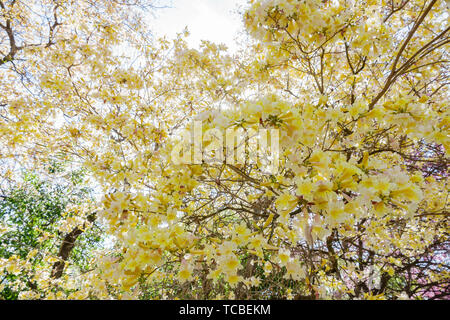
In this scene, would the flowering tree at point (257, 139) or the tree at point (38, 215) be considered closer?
the flowering tree at point (257, 139)

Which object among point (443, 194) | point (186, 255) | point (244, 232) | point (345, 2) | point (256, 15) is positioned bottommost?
point (186, 255)

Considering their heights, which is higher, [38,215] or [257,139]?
[38,215]

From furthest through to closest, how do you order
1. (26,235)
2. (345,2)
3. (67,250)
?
(26,235) → (67,250) → (345,2)

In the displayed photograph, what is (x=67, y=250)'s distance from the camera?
604cm

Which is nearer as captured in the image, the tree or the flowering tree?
the flowering tree

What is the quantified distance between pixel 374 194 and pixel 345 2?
1566mm

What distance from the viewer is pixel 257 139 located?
1.15 m

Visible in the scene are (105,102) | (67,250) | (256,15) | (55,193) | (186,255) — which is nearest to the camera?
(186,255)

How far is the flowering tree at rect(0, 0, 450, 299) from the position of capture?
39.1 inches

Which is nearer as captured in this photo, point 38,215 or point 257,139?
point 257,139

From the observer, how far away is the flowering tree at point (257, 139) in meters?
0.99
